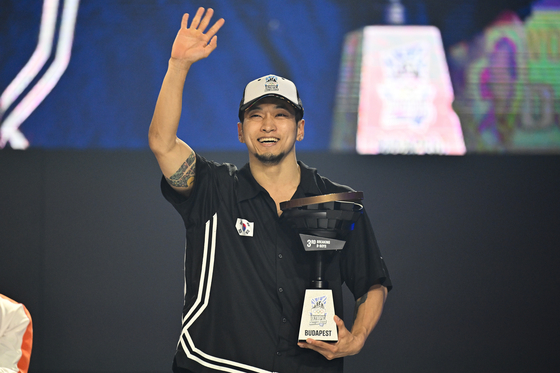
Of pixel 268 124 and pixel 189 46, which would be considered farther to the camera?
pixel 268 124

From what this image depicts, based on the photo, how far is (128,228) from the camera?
3078 mm

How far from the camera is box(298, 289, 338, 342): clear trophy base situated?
1284 millimetres

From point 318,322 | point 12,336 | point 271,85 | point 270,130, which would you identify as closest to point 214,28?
point 271,85

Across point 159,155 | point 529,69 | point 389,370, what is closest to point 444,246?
point 389,370

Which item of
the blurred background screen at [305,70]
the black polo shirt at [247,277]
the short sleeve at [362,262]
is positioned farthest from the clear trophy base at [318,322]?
the blurred background screen at [305,70]

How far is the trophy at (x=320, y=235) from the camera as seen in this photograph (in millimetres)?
1289

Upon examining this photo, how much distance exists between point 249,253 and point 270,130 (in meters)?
0.38

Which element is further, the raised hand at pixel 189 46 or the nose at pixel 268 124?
the nose at pixel 268 124

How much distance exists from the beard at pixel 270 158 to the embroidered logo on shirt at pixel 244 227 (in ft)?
0.66

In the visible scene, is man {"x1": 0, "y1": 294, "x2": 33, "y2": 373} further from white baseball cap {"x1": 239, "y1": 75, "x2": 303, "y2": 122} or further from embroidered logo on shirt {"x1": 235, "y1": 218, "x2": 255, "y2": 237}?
white baseball cap {"x1": 239, "y1": 75, "x2": 303, "y2": 122}

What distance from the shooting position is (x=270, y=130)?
1.55 meters

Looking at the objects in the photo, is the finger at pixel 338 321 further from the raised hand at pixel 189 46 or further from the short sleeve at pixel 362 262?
the raised hand at pixel 189 46

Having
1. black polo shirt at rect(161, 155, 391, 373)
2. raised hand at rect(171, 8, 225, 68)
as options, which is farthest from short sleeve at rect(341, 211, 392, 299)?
raised hand at rect(171, 8, 225, 68)

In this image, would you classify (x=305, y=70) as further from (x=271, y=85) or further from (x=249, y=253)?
(x=249, y=253)
